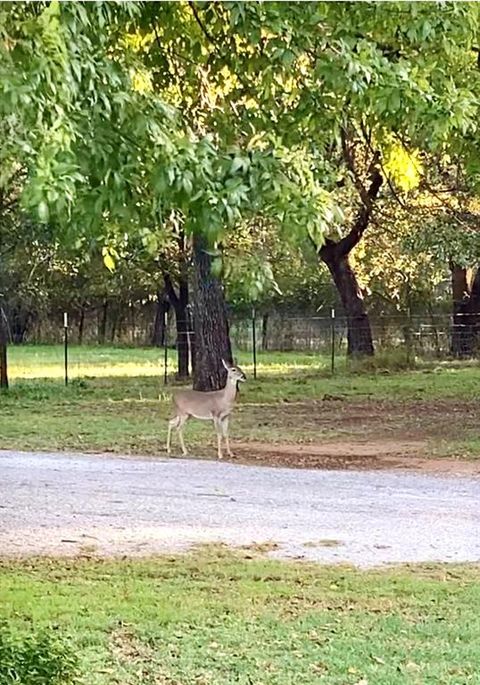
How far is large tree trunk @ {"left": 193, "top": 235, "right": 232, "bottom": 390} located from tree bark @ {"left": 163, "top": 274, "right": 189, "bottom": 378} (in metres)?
3.92

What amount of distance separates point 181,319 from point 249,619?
2020 cm

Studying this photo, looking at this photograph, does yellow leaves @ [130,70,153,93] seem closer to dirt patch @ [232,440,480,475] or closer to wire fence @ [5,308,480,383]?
dirt patch @ [232,440,480,475]

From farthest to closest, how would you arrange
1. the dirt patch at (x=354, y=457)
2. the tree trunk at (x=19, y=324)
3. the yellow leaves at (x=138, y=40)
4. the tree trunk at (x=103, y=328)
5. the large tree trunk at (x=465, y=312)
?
the tree trunk at (x=103, y=328) → the tree trunk at (x=19, y=324) → the large tree trunk at (x=465, y=312) → the dirt patch at (x=354, y=457) → the yellow leaves at (x=138, y=40)

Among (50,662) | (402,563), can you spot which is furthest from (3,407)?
(50,662)

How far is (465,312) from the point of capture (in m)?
28.7

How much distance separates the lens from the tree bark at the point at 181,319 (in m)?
23.8

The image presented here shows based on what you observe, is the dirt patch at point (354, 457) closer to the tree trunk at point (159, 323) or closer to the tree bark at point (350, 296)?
the tree bark at point (350, 296)

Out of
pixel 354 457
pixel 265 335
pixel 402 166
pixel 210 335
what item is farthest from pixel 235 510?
pixel 265 335

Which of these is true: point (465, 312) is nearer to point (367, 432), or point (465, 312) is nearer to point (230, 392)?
point (367, 432)

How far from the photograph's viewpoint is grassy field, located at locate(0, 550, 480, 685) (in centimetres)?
455

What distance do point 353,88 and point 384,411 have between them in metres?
13.5

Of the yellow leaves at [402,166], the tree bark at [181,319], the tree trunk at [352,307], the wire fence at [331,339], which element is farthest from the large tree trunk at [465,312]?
the yellow leaves at [402,166]

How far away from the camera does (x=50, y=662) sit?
4117 mm

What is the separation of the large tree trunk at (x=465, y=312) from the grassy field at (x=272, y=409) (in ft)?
5.90
